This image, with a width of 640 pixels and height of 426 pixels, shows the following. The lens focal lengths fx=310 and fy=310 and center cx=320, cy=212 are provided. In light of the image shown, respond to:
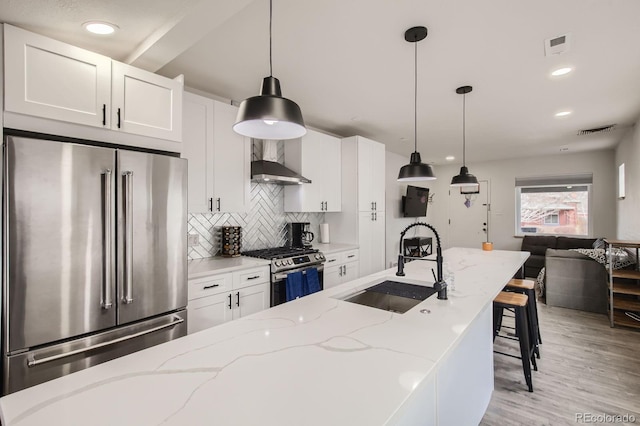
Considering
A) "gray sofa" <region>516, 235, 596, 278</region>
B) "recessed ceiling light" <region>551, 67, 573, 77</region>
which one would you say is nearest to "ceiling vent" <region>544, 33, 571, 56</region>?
"recessed ceiling light" <region>551, 67, 573, 77</region>

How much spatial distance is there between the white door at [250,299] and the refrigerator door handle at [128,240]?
92cm

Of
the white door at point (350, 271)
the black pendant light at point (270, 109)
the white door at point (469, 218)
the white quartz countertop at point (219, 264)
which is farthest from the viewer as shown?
the white door at point (469, 218)

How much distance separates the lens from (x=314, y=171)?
4.05 meters

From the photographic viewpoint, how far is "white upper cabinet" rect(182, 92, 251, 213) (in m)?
2.77

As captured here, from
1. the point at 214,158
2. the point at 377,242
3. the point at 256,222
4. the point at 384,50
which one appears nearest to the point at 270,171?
the point at 214,158

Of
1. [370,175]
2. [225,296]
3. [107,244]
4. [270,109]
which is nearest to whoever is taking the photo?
[270,109]

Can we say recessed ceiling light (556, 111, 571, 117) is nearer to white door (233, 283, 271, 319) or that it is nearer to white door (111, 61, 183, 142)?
white door (233, 283, 271, 319)

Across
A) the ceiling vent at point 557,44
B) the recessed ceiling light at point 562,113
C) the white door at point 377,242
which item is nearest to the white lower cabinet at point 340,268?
the white door at point 377,242

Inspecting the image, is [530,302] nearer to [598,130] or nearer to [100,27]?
[598,130]

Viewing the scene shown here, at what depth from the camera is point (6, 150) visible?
1.54 metres

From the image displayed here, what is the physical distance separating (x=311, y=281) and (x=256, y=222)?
981mm

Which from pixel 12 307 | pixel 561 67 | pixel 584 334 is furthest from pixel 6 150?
pixel 584 334

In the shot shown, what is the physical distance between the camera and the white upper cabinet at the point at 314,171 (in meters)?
3.88

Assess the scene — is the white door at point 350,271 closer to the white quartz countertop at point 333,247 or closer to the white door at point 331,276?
the white door at point 331,276
